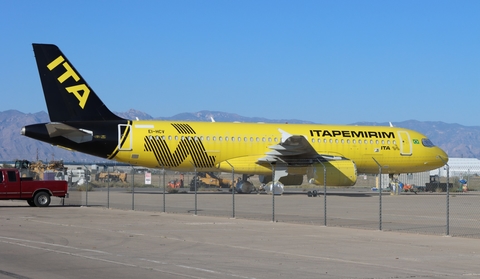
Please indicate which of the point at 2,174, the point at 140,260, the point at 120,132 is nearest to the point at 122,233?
the point at 140,260

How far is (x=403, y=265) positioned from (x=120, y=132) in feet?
88.8

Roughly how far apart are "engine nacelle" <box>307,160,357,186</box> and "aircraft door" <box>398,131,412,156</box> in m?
4.79

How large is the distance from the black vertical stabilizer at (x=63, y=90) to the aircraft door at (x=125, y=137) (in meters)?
1.12

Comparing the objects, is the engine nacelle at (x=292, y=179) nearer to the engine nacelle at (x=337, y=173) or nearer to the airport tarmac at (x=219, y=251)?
the engine nacelle at (x=337, y=173)

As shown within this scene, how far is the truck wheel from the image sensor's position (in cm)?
2911

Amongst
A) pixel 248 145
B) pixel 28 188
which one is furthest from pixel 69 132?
pixel 248 145

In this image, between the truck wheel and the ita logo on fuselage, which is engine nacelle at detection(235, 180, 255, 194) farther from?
the truck wheel

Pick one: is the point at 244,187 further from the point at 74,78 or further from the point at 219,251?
the point at 219,251

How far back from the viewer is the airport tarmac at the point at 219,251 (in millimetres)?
11492

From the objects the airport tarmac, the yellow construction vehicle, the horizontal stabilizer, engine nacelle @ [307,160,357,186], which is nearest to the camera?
the airport tarmac

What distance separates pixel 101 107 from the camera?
38.3m

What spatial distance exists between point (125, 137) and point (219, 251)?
24674 mm

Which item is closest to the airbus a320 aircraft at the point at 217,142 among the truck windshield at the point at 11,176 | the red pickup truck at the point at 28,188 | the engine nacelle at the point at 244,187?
the engine nacelle at the point at 244,187

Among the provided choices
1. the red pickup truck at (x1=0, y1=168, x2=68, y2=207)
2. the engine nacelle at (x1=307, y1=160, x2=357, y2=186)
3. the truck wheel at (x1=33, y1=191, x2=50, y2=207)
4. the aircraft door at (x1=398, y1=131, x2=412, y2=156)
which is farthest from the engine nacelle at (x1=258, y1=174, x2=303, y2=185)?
the truck wheel at (x1=33, y1=191, x2=50, y2=207)
